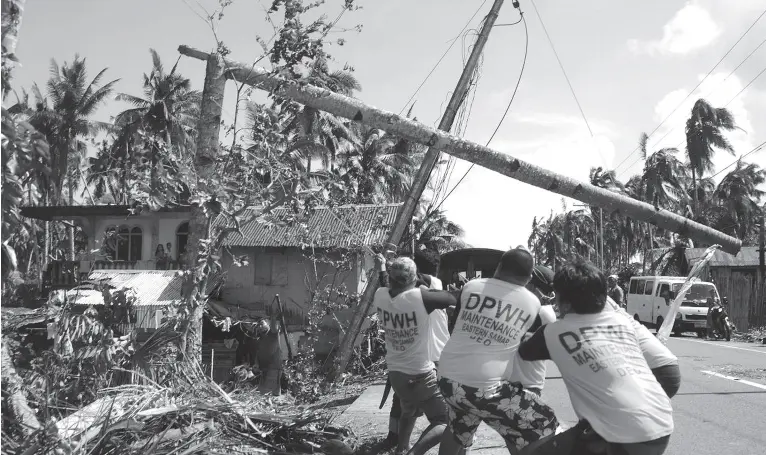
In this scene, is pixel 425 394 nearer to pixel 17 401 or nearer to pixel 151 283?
pixel 17 401

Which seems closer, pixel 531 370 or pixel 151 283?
pixel 531 370

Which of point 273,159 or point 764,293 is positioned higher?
point 273,159

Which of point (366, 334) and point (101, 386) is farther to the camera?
point (366, 334)

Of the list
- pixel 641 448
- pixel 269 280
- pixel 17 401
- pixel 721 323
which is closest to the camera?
pixel 641 448

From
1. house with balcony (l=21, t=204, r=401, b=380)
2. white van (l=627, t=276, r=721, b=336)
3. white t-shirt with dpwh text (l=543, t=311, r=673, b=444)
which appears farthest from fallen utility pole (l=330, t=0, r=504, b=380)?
white van (l=627, t=276, r=721, b=336)

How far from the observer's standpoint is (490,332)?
12.5 feet

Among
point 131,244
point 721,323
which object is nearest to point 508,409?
point 721,323

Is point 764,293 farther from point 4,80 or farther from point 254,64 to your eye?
point 4,80

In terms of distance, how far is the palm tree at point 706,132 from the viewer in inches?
1459

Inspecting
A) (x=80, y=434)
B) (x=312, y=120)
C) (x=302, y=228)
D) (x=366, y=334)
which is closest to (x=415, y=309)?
(x=80, y=434)

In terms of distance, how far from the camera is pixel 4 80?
374cm

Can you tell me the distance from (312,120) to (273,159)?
22.9m

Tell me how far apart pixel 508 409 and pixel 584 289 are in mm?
875

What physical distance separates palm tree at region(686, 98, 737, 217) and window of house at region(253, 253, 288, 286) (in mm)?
26529
